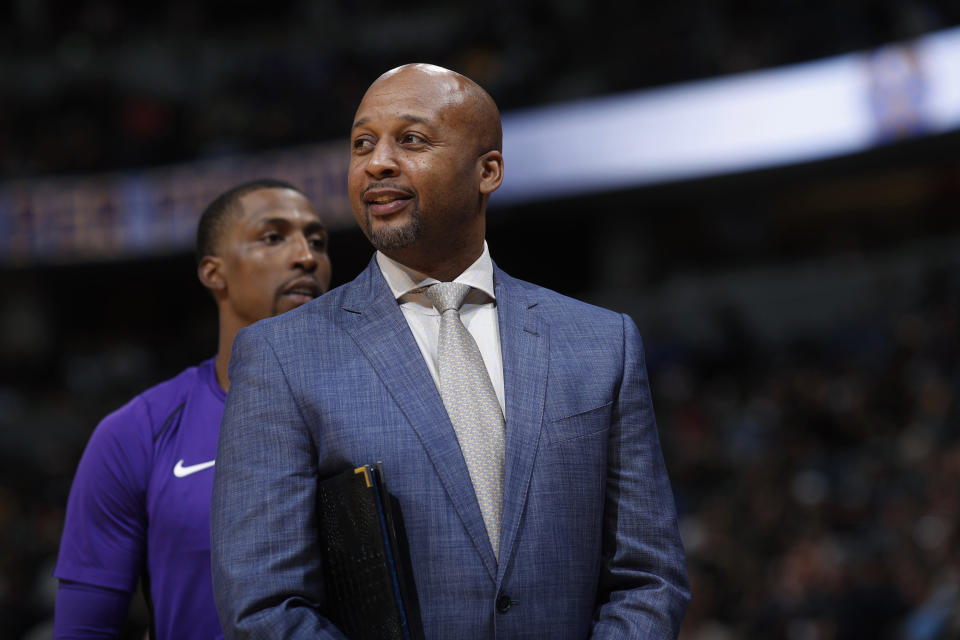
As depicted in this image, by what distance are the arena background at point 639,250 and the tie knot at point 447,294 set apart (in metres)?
3.74

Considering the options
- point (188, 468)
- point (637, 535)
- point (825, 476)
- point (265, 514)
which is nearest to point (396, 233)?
point (265, 514)

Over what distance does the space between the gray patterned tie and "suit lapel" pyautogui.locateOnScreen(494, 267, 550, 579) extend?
0.03 meters

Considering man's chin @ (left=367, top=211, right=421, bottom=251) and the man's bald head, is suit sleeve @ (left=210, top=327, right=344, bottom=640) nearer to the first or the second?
man's chin @ (left=367, top=211, right=421, bottom=251)

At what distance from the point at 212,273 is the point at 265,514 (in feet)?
3.09

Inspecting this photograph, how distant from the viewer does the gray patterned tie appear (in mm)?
1535

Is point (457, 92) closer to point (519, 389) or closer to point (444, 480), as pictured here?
point (519, 389)

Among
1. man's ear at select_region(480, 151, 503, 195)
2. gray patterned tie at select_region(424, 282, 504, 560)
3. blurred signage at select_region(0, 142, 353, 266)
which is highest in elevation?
blurred signage at select_region(0, 142, 353, 266)

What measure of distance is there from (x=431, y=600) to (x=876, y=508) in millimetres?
5741

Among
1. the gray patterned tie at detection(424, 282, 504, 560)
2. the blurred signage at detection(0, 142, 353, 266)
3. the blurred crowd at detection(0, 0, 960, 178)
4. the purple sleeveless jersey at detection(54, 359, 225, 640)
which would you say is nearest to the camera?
the gray patterned tie at detection(424, 282, 504, 560)

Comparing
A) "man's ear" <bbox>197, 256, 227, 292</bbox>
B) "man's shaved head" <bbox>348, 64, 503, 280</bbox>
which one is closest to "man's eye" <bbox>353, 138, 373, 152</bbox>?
"man's shaved head" <bbox>348, 64, 503, 280</bbox>

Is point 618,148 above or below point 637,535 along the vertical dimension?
above

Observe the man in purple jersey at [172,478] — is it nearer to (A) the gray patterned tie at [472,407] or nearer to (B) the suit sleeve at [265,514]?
(B) the suit sleeve at [265,514]

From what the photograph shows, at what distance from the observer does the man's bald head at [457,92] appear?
1624mm

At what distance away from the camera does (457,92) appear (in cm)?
163
